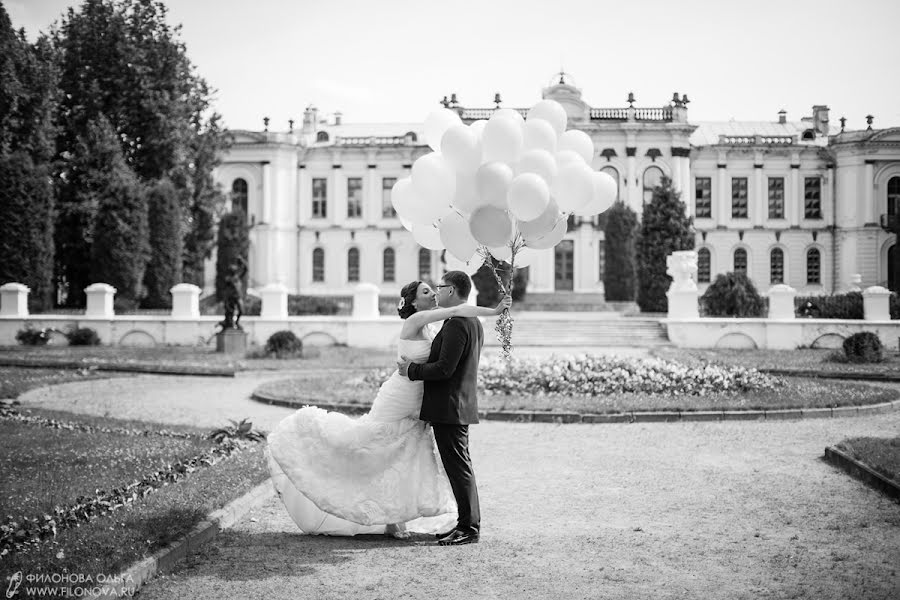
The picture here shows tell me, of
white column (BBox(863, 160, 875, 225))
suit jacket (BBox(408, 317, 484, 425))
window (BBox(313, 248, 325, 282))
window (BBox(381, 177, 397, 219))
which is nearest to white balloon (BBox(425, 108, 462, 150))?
suit jacket (BBox(408, 317, 484, 425))

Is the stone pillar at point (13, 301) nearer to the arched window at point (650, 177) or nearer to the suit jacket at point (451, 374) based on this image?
the suit jacket at point (451, 374)

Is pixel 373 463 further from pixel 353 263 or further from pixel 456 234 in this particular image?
pixel 353 263

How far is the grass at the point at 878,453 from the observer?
22.3 ft

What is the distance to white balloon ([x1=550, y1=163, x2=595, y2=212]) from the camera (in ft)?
19.1

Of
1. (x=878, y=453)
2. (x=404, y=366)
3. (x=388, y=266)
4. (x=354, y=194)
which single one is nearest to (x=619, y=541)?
(x=404, y=366)

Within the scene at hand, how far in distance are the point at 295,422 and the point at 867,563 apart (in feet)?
11.3

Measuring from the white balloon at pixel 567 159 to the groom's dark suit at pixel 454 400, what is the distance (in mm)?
1305

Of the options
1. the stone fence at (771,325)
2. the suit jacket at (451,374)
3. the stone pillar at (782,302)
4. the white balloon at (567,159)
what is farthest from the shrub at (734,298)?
the suit jacket at (451,374)

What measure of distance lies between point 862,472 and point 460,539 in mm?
3740

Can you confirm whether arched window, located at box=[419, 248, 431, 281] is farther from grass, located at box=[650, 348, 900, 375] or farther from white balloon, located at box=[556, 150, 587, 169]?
white balloon, located at box=[556, 150, 587, 169]

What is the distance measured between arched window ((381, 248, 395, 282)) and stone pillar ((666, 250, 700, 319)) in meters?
25.5

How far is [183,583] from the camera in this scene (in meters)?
4.61

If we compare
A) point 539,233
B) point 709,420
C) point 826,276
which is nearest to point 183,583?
point 539,233

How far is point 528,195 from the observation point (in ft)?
17.7
